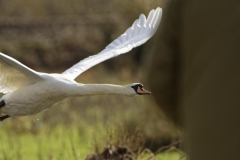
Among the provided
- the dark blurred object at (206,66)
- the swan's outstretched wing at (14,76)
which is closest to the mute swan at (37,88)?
the swan's outstretched wing at (14,76)

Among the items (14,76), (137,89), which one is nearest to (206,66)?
(137,89)

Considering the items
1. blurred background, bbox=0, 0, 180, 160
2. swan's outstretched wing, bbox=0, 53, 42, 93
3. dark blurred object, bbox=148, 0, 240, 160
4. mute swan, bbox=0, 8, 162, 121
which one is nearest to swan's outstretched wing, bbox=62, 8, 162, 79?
mute swan, bbox=0, 8, 162, 121

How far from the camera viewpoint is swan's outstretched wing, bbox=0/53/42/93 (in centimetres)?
523

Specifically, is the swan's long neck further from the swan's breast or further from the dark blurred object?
the dark blurred object

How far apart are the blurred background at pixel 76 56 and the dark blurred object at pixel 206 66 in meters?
6.97

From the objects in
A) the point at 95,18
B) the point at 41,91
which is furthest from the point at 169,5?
the point at 95,18

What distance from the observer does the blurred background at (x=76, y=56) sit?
1097 centimetres

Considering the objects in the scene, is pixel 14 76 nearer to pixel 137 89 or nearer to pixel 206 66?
pixel 137 89

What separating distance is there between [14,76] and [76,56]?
1467cm

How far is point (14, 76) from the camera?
18.0 feet

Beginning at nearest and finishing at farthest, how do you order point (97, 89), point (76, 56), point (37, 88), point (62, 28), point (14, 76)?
point (97, 89), point (37, 88), point (14, 76), point (76, 56), point (62, 28)

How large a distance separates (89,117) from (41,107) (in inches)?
247

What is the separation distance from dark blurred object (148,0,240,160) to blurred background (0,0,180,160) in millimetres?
6967

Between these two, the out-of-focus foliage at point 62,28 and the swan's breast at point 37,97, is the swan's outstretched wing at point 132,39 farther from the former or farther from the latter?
the out-of-focus foliage at point 62,28
